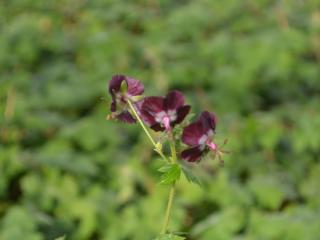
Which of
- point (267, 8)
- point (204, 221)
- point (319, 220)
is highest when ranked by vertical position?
point (267, 8)

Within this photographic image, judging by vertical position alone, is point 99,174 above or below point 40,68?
below

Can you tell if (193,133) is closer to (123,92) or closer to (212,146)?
(212,146)

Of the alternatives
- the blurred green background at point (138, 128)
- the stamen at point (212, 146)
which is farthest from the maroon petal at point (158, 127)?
the blurred green background at point (138, 128)

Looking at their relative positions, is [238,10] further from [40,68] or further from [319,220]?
[319,220]

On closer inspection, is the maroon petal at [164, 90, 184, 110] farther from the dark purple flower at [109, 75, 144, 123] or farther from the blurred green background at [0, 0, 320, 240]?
the blurred green background at [0, 0, 320, 240]

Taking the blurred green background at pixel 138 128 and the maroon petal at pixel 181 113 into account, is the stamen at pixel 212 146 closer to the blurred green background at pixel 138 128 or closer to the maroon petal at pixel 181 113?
the maroon petal at pixel 181 113

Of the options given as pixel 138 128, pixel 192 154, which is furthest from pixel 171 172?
pixel 138 128

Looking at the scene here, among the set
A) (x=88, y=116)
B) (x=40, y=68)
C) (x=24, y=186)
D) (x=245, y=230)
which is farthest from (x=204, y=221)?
(x=40, y=68)
